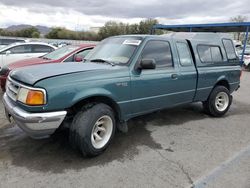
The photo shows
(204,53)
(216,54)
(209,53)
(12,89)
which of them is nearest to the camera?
(12,89)

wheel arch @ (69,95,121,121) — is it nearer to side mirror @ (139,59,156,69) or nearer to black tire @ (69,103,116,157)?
black tire @ (69,103,116,157)

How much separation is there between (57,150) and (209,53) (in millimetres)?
3829

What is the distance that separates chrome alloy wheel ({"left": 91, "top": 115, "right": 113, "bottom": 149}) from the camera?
3.46 m

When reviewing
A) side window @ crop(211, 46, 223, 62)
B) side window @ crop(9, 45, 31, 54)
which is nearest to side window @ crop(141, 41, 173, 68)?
side window @ crop(211, 46, 223, 62)

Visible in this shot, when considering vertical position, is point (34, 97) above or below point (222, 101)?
above

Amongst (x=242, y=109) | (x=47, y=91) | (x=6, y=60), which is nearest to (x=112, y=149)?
(x=47, y=91)

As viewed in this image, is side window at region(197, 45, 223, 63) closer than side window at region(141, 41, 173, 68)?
No

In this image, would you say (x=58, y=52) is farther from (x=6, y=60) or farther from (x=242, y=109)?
(x=242, y=109)

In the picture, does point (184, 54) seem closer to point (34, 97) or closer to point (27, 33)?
point (34, 97)

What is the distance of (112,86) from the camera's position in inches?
136

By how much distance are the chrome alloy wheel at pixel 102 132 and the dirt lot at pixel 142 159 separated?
0.20 metres

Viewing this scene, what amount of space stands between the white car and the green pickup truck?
232 inches

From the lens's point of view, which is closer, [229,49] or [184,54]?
[184,54]

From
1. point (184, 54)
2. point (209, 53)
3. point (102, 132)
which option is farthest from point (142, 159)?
point (209, 53)
